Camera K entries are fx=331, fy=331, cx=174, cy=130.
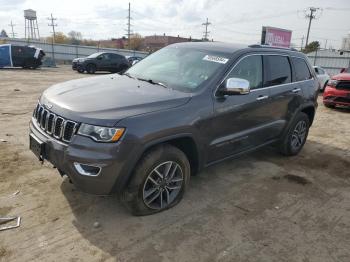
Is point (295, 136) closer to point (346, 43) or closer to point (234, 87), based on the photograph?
point (234, 87)

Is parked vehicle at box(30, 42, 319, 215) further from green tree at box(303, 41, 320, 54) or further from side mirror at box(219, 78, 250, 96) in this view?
green tree at box(303, 41, 320, 54)

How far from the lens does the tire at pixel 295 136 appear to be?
5.55 meters

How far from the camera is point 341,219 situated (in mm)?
3793

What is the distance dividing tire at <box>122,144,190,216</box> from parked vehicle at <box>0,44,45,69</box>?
2204 cm

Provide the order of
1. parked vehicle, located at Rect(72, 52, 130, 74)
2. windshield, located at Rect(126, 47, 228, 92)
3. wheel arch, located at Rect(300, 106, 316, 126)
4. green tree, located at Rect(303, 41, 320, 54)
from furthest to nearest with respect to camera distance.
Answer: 1. green tree, located at Rect(303, 41, 320, 54)
2. parked vehicle, located at Rect(72, 52, 130, 74)
3. wheel arch, located at Rect(300, 106, 316, 126)
4. windshield, located at Rect(126, 47, 228, 92)

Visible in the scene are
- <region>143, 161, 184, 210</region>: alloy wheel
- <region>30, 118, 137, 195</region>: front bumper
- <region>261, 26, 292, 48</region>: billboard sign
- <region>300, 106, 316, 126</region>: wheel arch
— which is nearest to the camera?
<region>30, 118, 137, 195</region>: front bumper

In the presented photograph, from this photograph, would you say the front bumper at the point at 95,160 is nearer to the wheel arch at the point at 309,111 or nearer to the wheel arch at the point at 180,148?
the wheel arch at the point at 180,148

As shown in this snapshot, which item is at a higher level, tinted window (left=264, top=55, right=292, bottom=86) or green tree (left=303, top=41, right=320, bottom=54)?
green tree (left=303, top=41, right=320, bottom=54)

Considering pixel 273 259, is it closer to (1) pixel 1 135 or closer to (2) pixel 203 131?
(2) pixel 203 131

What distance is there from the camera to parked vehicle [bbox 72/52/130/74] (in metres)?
22.0

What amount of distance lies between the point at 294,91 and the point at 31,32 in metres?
86.8

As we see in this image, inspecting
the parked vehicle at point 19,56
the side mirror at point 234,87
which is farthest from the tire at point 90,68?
the side mirror at point 234,87

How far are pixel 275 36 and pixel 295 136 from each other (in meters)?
18.6

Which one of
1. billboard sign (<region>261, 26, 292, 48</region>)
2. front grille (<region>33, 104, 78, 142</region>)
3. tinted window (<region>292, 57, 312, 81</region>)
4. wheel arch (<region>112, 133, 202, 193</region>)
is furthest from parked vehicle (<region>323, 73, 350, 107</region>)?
billboard sign (<region>261, 26, 292, 48</region>)
